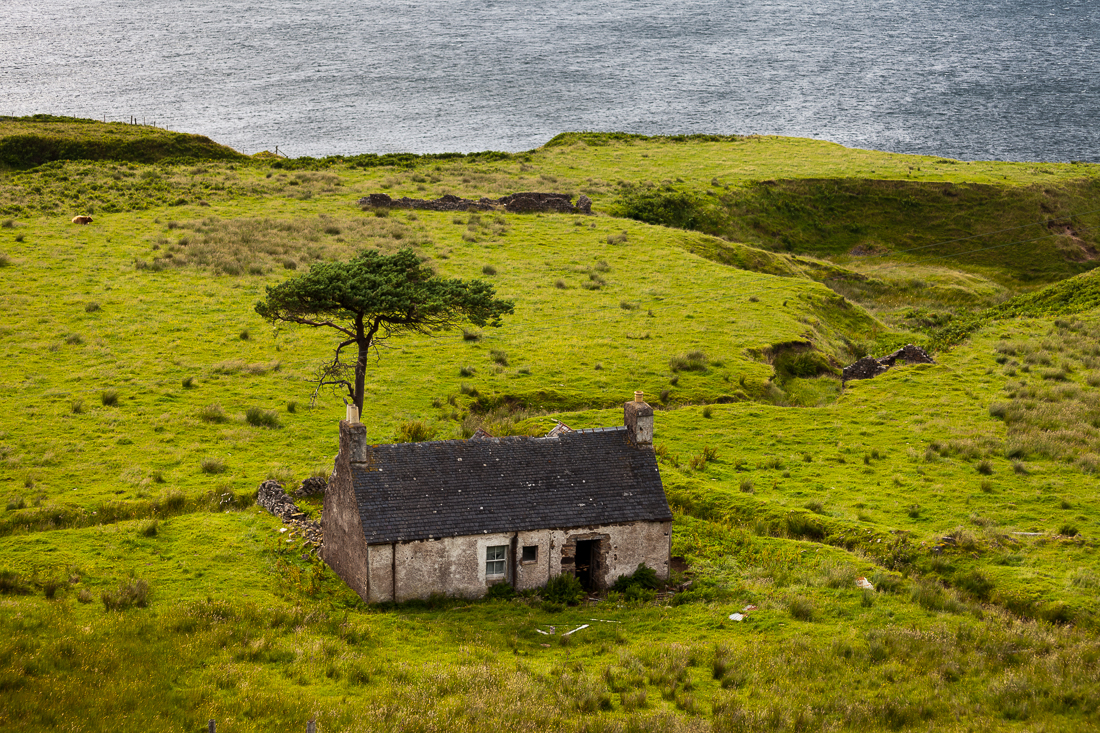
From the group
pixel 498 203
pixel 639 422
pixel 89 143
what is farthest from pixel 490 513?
pixel 89 143

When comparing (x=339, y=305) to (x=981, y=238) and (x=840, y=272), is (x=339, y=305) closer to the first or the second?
(x=840, y=272)

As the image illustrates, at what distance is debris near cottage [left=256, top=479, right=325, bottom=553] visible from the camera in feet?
93.2

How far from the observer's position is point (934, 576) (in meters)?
27.2

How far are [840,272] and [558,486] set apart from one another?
54.5 meters

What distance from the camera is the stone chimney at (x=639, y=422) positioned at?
2808 cm

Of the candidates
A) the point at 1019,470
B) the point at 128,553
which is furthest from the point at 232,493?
the point at 1019,470

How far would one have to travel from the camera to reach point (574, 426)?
38.6 meters

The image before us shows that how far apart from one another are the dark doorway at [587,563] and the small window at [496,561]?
7.06 ft

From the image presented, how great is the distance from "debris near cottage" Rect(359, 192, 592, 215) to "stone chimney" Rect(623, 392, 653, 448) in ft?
155

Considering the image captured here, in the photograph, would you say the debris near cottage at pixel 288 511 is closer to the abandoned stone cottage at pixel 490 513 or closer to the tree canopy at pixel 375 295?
the abandoned stone cottage at pixel 490 513

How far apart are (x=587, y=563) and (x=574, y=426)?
11807 millimetres

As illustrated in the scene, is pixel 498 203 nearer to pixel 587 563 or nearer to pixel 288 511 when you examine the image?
pixel 288 511

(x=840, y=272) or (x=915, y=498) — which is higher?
(x=840, y=272)

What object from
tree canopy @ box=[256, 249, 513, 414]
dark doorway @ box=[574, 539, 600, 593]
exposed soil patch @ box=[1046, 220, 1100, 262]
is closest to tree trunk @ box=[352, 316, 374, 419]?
tree canopy @ box=[256, 249, 513, 414]
